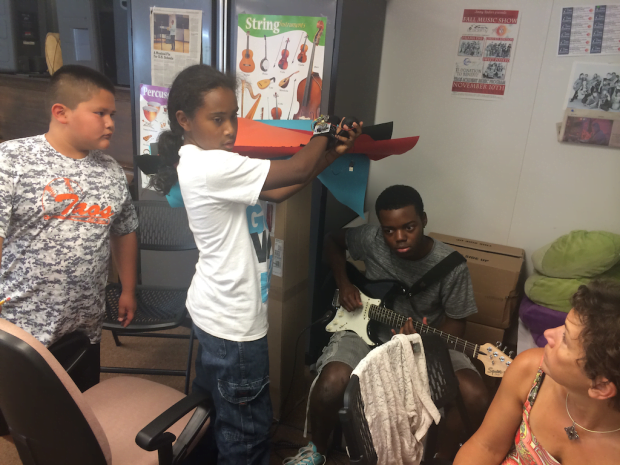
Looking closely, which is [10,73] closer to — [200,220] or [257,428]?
[200,220]

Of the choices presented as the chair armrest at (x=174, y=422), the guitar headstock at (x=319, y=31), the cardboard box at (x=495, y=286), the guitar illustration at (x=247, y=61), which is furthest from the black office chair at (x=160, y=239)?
the cardboard box at (x=495, y=286)

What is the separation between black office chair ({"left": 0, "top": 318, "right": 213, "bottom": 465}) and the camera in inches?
30.7

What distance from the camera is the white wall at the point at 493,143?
2010 millimetres

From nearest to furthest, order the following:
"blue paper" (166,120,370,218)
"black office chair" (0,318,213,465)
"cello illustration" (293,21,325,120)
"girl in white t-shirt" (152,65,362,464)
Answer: "black office chair" (0,318,213,465) < "girl in white t-shirt" (152,65,362,464) < "blue paper" (166,120,370,218) < "cello illustration" (293,21,325,120)

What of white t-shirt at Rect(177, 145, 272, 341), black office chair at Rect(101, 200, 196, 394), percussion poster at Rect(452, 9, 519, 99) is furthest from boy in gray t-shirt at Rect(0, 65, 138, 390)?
percussion poster at Rect(452, 9, 519, 99)

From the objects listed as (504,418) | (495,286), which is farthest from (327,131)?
(495,286)

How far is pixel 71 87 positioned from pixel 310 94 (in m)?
0.92

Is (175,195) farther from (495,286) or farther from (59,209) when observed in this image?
(495,286)

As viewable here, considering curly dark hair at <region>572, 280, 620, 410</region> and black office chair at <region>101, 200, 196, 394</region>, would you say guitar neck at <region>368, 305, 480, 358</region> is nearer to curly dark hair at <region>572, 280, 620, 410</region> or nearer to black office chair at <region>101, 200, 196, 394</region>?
curly dark hair at <region>572, 280, 620, 410</region>

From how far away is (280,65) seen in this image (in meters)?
1.85

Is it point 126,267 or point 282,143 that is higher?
point 282,143

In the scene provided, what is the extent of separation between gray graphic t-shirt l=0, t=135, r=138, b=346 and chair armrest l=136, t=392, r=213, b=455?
534 millimetres

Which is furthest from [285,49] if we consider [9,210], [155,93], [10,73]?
[10,73]

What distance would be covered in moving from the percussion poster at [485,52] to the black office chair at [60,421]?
1892mm
